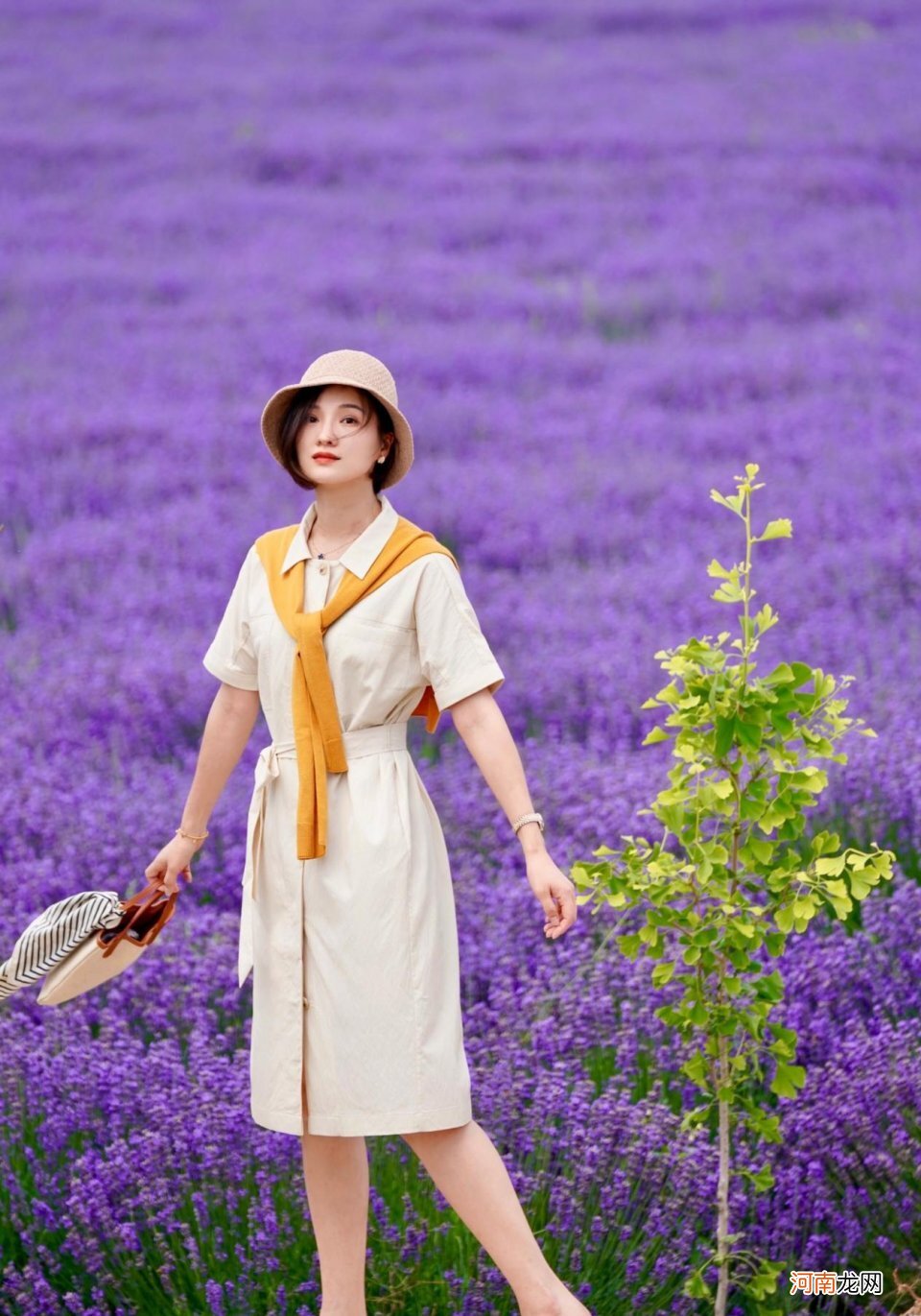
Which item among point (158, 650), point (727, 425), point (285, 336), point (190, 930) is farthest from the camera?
point (285, 336)

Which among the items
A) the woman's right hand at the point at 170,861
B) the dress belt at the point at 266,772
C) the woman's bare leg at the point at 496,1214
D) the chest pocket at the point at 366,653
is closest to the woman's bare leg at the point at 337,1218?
the woman's bare leg at the point at 496,1214

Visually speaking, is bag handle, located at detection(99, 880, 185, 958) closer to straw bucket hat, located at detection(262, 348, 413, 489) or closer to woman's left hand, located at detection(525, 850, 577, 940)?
woman's left hand, located at detection(525, 850, 577, 940)

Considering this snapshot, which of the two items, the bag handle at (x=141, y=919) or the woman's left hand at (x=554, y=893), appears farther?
the bag handle at (x=141, y=919)

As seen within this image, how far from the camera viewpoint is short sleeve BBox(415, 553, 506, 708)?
2264 mm

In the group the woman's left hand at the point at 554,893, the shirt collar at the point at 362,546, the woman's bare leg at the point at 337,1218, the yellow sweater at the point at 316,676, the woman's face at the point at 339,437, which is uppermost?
the woman's face at the point at 339,437

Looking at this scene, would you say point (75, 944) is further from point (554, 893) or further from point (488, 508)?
point (488, 508)

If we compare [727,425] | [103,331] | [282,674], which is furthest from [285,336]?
[282,674]

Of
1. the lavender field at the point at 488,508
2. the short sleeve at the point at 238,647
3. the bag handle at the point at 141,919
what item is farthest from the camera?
the lavender field at the point at 488,508

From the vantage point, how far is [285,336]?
25.7 ft

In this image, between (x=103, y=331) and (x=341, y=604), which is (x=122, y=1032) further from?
(x=103, y=331)

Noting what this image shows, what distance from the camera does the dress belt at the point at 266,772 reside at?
230cm

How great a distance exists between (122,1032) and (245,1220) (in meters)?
0.46

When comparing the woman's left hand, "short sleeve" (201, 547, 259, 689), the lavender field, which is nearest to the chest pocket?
"short sleeve" (201, 547, 259, 689)

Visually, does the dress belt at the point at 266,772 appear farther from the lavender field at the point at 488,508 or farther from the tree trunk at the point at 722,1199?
the tree trunk at the point at 722,1199
